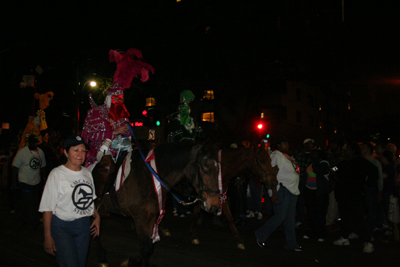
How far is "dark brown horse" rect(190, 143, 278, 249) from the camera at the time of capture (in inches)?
269

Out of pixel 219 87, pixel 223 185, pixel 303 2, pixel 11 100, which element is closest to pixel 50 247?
pixel 223 185

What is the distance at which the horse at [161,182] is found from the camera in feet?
15.8

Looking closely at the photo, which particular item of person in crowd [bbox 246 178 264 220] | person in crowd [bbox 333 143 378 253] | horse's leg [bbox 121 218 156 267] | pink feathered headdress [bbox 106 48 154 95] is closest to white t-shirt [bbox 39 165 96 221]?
horse's leg [bbox 121 218 156 267]

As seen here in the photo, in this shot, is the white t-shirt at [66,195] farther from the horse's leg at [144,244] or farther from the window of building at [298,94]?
the window of building at [298,94]

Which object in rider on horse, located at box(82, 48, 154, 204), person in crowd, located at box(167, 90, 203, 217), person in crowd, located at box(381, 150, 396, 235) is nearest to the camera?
rider on horse, located at box(82, 48, 154, 204)

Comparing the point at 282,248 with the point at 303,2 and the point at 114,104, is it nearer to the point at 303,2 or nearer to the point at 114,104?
the point at 114,104

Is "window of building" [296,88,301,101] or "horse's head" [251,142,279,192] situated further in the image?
"window of building" [296,88,301,101]

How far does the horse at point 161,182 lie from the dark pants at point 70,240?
1.21 m

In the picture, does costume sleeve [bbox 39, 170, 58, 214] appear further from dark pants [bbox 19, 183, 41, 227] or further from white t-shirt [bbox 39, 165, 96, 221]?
dark pants [bbox 19, 183, 41, 227]

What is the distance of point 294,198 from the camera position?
688cm

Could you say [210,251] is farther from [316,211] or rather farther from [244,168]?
[316,211]

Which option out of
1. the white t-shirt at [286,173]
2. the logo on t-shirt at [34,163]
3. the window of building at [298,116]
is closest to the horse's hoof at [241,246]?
the white t-shirt at [286,173]

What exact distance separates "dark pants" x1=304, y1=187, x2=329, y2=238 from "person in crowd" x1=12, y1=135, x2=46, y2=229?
22.4 feet

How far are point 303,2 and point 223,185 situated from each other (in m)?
17.6
